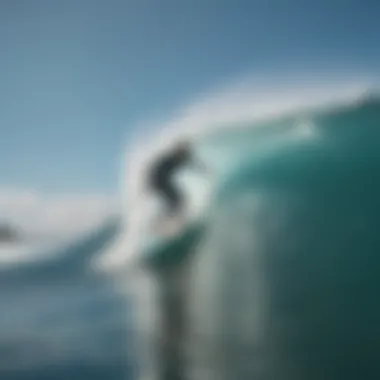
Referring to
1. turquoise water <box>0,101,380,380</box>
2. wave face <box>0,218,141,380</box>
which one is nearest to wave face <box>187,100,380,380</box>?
turquoise water <box>0,101,380,380</box>

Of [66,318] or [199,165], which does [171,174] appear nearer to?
[199,165]

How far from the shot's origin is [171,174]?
51.7 inches

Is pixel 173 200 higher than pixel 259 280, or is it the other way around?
pixel 173 200

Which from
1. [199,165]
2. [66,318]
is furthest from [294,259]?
[66,318]

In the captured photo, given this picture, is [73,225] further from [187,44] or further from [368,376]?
[368,376]

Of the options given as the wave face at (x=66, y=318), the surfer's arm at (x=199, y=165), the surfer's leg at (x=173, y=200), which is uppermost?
the surfer's arm at (x=199, y=165)

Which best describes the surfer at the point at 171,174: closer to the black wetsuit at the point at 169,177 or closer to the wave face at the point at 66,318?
A: the black wetsuit at the point at 169,177

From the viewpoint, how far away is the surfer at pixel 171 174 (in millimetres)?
1305

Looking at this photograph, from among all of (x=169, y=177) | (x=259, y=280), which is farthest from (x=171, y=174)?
(x=259, y=280)

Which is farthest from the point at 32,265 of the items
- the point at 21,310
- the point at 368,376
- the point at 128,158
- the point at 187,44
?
the point at 368,376

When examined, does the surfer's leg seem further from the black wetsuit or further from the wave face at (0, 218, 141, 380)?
the wave face at (0, 218, 141, 380)

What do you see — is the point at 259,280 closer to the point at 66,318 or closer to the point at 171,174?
the point at 171,174

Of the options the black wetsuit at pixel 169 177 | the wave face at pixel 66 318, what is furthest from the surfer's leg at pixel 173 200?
the wave face at pixel 66 318

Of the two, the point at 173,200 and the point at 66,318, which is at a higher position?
the point at 173,200
